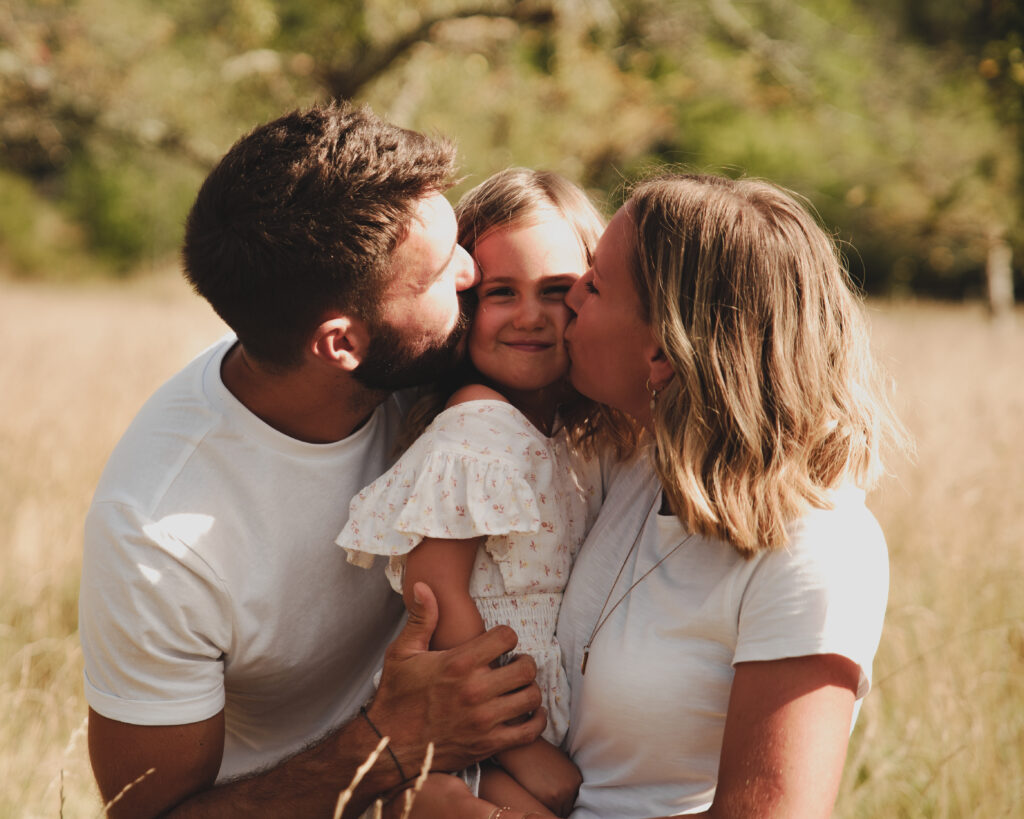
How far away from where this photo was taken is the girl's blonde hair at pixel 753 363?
1.85 meters

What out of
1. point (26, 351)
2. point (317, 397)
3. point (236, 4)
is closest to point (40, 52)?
point (236, 4)

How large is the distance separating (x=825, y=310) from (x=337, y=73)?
25.4ft

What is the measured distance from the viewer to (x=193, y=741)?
81.4 inches

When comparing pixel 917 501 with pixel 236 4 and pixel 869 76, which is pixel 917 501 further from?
pixel 869 76

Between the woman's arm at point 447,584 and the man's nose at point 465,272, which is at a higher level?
the man's nose at point 465,272

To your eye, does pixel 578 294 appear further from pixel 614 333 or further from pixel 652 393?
pixel 652 393

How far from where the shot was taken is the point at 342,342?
228cm

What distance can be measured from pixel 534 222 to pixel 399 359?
51 centimetres

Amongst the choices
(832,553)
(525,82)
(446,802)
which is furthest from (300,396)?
(525,82)

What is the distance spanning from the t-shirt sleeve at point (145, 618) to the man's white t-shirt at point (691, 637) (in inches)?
33.4

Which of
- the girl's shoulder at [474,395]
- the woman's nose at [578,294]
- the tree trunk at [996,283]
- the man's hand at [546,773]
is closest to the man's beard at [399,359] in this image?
the girl's shoulder at [474,395]

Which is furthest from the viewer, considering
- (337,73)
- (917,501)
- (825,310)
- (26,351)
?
(337,73)

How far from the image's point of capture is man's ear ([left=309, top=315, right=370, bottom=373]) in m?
2.24

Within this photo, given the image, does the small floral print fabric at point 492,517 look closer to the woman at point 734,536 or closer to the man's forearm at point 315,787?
the woman at point 734,536
